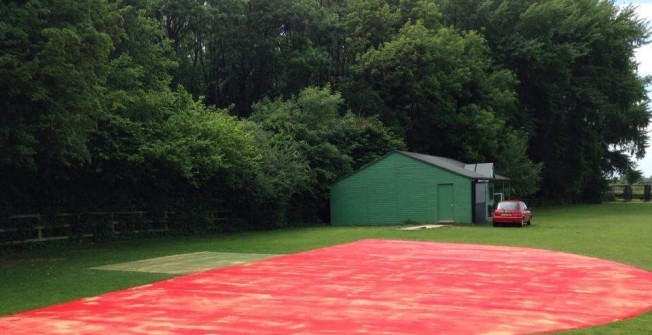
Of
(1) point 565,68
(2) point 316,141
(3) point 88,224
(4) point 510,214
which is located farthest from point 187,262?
(1) point 565,68

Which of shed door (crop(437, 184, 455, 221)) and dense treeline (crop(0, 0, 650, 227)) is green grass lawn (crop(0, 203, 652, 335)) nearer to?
shed door (crop(437, 184, 455, 221))

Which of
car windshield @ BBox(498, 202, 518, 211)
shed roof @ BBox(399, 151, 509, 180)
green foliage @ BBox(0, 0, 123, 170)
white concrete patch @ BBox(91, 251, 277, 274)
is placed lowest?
white concrete patch @ BBox(91, 251, 277, 274)

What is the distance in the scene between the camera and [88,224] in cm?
2419

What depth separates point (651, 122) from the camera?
64750 mm

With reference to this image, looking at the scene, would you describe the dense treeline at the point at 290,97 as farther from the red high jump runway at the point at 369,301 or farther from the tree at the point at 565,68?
the red high jump runway at the point at 369,301

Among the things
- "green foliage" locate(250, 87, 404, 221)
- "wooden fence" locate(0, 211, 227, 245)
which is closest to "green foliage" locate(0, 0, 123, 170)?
"wooden fence" locate(0, 211, 227, 245)

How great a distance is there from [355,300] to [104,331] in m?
4.40

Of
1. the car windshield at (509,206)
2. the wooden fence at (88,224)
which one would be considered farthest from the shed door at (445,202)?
the wooden fence at (88,224)

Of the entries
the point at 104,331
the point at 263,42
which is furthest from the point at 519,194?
the point at 104,331

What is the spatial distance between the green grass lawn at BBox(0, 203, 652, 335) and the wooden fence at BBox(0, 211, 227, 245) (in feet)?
2.98

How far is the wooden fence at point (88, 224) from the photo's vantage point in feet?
69.8

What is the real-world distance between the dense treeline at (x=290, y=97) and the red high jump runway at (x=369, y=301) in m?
6.06

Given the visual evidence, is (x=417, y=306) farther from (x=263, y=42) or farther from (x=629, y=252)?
(x=263, y=42)

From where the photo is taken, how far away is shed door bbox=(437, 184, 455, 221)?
108 ft
